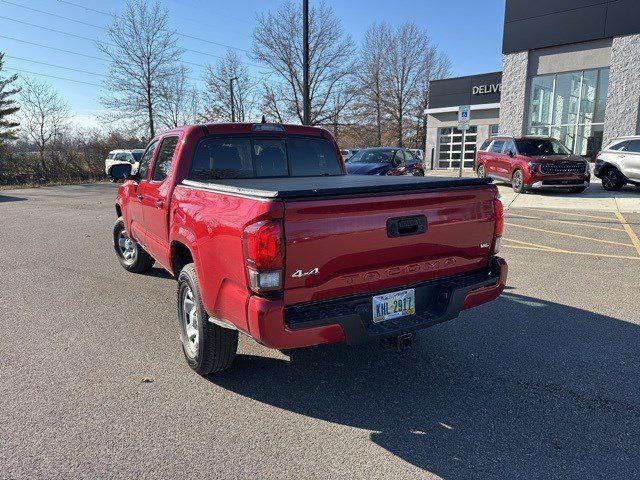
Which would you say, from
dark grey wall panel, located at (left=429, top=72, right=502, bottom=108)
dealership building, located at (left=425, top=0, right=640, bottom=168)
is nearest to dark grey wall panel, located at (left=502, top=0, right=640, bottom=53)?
dealership building, located at (left=425, top=0, right=640, bottom=168)

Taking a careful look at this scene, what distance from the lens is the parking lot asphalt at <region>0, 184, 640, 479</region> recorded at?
8.98 ft

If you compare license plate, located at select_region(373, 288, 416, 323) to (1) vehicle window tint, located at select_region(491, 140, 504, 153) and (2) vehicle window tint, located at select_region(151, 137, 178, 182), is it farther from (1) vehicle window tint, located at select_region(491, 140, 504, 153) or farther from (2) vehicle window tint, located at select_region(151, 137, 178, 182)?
(1) vehicle window tint, located at select_region(491, 140, 504, 153)

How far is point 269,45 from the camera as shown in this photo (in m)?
40.9

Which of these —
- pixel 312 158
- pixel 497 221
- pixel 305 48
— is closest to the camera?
pixel 497 221

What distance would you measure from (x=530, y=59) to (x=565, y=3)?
2581 mm

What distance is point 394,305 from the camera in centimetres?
320

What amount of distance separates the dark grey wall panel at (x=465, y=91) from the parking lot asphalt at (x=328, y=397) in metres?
27.4

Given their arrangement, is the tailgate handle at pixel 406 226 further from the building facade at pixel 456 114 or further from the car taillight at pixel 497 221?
the building facade at pixel 456 114

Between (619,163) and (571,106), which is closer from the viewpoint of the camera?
(619,163)

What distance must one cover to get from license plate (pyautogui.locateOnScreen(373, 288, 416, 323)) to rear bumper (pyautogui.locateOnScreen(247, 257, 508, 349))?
0.04 metres

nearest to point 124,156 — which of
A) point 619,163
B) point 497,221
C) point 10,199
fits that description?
point 10,199

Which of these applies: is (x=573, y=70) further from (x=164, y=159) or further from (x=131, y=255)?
(x=164, y=159)

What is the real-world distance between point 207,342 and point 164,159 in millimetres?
2162

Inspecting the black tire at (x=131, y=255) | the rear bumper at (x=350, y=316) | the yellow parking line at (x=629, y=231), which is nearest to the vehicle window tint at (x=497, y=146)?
the yellow parking line at (x=629, y=231)
